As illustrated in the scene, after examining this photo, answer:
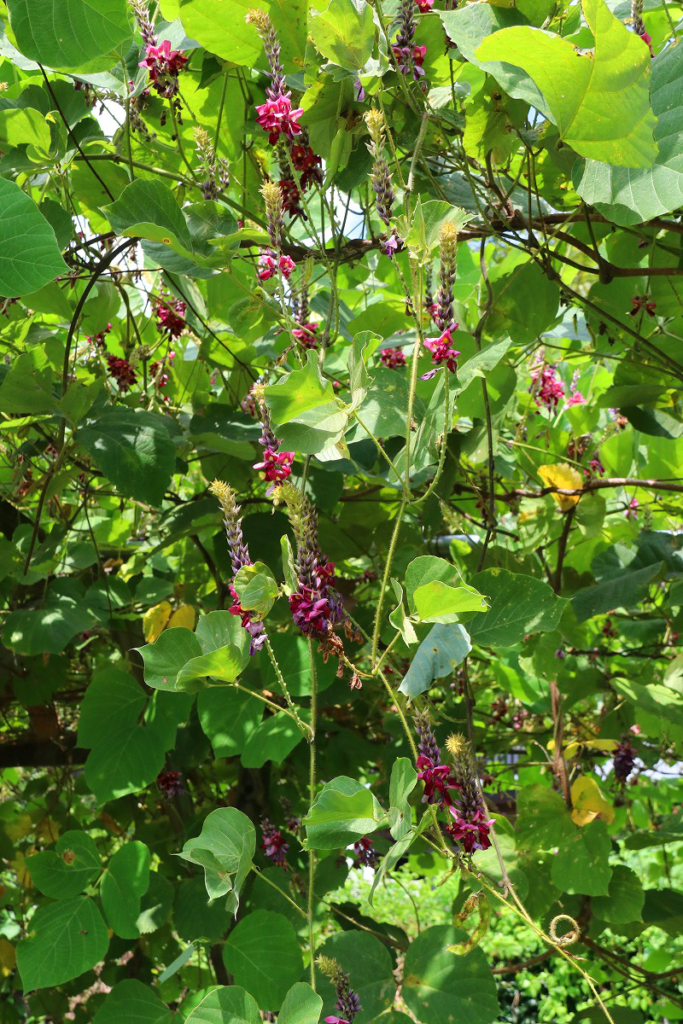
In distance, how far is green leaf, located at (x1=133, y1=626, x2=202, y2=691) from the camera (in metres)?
0.81

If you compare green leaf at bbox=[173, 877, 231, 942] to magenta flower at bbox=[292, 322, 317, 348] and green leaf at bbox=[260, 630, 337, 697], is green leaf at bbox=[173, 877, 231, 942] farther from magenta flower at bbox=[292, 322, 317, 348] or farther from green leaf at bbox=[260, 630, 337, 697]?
magenta flower at bbox=[292, 322, 317, 348]

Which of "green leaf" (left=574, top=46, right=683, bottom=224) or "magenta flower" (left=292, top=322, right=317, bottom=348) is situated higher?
"green leaf" (left=574, top=46, right=683, bottom=224)

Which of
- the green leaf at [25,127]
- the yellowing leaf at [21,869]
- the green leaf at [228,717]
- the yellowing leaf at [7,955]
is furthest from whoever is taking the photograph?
the yellowing leaf at [21,869]

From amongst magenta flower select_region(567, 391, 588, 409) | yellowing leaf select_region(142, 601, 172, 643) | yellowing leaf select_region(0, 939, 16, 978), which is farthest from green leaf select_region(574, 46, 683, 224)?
yellowing leaf select_region(0, 939, 16, 978)

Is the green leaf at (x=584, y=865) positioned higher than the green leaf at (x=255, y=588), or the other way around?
the green leaf at (x=255, y=588)

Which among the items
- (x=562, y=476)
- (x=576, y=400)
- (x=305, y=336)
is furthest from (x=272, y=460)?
(x=576, y=400)

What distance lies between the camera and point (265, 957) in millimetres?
1071

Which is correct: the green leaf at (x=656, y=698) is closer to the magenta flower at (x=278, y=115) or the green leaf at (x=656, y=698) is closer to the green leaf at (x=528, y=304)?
the green leaf at (x=528, y=304)

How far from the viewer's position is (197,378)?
1600 mm

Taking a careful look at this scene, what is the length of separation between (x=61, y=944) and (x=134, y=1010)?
0.13 m

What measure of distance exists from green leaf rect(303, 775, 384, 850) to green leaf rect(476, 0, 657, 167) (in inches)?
22.0

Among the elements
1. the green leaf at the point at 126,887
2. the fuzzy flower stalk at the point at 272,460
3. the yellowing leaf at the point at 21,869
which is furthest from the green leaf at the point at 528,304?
the yellowing leaf at the point at 21,869

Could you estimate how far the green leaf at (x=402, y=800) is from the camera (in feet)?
2.18

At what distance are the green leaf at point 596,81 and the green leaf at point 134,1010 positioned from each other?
3.72 ft
